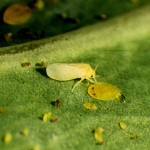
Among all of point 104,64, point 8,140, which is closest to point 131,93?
point 104,64

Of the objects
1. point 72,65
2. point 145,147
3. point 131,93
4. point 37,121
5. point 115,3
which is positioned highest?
point 115,3

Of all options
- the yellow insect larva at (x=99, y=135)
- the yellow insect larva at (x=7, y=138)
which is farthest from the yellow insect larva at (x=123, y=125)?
the yellow insect larva at (x=7, y=138)

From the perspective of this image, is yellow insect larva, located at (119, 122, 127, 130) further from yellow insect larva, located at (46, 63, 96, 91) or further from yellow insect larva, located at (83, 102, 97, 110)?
yellow insect larva, located at (46, 63, 96, 91)

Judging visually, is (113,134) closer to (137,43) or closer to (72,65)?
(72,65)

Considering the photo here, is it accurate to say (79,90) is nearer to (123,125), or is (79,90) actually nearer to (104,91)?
(104,91)

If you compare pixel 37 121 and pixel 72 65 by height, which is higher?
pixel 72 65

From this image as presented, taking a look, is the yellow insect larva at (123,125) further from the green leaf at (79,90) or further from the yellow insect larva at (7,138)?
the yellow insect larva at (7,138)

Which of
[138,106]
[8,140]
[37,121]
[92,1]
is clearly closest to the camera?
[8,140]

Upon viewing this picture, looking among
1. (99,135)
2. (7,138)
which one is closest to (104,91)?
(99,135)
